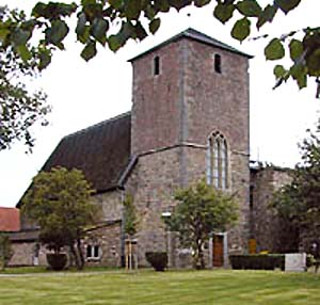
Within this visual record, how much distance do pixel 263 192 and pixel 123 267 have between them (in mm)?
9464

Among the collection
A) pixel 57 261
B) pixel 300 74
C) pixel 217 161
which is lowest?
pixel 57 261

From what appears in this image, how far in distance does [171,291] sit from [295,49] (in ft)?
54.6

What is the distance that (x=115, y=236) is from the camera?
40875 mm

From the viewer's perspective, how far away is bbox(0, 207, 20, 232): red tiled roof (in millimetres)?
59000

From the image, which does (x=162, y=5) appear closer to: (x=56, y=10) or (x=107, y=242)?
(x=56, y=10)

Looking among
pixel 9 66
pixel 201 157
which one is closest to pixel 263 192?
pixel 201 157

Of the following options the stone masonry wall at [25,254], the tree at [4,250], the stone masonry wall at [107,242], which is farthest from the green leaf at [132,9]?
the stone masonry wall at [25,254]

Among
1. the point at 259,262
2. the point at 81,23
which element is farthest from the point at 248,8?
the point at 259,262

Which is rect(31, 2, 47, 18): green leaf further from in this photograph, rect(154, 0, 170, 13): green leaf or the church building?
the church building

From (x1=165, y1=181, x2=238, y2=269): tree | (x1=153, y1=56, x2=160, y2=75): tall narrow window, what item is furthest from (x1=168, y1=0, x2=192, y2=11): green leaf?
(x1=153, y1=56, x2=160, y2=75): tall narrow window

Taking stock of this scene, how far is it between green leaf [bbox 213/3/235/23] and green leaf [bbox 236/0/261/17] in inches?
1.8

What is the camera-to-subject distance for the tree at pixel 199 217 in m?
32.7

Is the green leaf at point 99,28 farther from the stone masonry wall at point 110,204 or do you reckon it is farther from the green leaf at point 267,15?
the stone masonry wall at point 110,204

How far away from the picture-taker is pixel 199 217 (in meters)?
32.7
